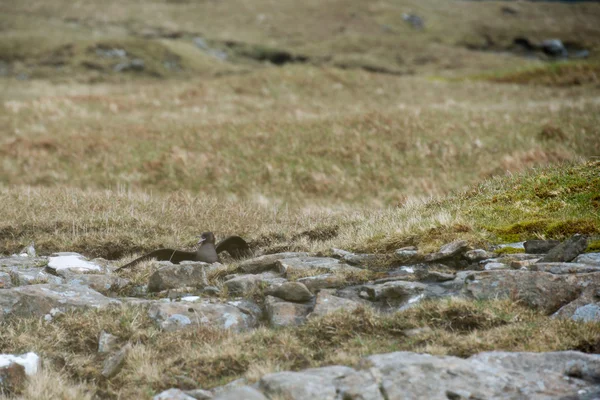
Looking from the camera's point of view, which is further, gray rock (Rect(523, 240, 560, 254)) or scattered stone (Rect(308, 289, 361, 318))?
gray rock (Rect(523, 240, 560, 254))

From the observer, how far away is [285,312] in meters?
6.18

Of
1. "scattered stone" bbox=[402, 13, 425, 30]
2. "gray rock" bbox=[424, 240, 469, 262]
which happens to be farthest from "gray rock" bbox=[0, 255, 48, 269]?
"scattered stone" bbox=[402, 13, 425, 30]

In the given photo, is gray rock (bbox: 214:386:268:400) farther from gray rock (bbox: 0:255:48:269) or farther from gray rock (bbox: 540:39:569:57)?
gray rock (bbox: 540:39:569:57)

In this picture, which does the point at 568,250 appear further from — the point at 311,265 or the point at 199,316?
the point at 199,316

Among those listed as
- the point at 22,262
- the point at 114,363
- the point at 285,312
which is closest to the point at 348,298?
the point at 285,312

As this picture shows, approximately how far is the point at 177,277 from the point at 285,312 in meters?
1.64

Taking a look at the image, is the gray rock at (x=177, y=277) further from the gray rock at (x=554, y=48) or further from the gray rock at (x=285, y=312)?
the gray rock at (x=554, y=48)

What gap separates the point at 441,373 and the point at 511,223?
3.99m

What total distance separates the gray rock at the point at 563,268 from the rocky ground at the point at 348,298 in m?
0.02

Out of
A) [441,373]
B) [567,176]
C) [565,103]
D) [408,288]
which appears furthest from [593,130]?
[441,373]

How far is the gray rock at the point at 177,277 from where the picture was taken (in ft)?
22.9

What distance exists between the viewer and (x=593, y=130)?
19609mm

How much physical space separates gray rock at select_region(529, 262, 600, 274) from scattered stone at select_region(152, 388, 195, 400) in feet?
12.6

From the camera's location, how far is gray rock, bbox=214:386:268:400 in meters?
4.45
